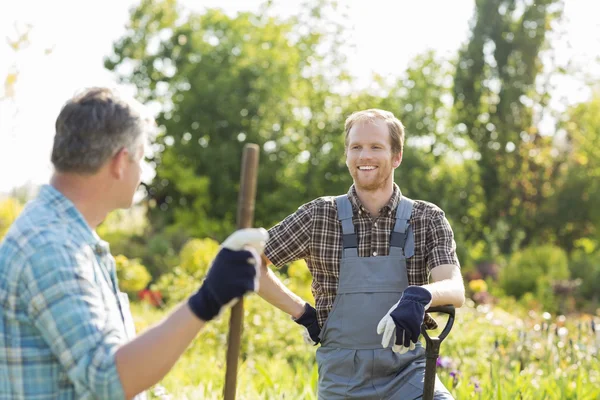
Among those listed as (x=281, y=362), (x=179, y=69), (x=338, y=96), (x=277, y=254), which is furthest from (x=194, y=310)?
(x=179, y=69)

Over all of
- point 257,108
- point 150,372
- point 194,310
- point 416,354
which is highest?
point 257,108

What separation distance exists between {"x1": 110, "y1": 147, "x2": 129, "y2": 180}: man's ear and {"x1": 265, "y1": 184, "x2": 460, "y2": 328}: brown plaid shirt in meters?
1.33

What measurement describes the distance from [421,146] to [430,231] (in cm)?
1481

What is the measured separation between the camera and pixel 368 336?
119 inches

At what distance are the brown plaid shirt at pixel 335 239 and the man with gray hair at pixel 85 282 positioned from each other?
4.19ft

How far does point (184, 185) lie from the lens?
1789cm

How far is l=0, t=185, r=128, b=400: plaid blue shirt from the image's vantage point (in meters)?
1.74

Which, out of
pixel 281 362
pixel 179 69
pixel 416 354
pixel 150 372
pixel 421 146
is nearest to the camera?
pixel 150 372

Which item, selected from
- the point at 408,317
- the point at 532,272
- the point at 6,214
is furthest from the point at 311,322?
the point at 532,272

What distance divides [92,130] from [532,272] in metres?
12.5

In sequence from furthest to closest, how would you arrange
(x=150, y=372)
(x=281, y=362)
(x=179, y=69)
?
(x=179, y=69)
(x=281, y=362)
(x=150, y=372)

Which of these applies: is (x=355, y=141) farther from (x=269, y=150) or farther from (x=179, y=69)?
(x=179, y=69)

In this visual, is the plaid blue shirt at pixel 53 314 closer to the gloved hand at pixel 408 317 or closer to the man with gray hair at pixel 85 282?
the man with gray hair at pixel 85 282

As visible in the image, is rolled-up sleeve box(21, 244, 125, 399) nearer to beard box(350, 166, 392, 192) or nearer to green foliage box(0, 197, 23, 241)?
beard box(350, 166, 392, 192)
